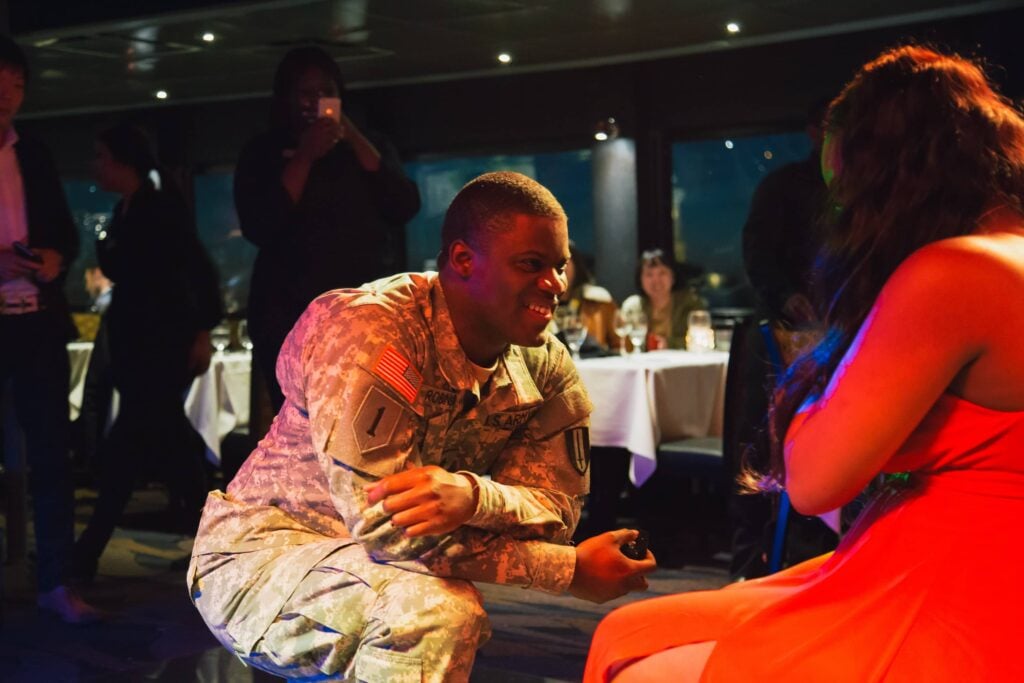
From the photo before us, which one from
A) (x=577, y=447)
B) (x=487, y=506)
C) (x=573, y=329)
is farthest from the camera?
(x=573, y=329)

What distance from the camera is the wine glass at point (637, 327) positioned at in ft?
17.6

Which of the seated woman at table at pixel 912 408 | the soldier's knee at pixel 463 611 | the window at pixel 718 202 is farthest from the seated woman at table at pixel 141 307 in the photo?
the window at pixel 718 202

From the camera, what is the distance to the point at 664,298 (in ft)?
22.0

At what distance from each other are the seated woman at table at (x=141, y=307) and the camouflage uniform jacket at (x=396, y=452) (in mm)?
2353

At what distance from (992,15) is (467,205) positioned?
23.1ft

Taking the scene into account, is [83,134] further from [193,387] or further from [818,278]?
[818,278]

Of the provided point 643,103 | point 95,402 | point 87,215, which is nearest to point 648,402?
point 95,402

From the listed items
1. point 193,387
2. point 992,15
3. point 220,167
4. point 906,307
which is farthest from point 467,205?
point 220,167

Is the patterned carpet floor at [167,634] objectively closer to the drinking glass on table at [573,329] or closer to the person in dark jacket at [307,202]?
the person in dark jacket at [307,202]

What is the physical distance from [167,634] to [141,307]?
1.21 m

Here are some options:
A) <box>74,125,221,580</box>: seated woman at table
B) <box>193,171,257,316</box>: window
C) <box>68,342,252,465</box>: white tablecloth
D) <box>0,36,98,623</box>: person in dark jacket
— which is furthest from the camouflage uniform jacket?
<box>193,171,257,316</box>: window

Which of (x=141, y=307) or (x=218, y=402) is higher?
(x=141, y=307)

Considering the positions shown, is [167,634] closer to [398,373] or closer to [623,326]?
[398,373]

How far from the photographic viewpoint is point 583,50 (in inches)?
372
